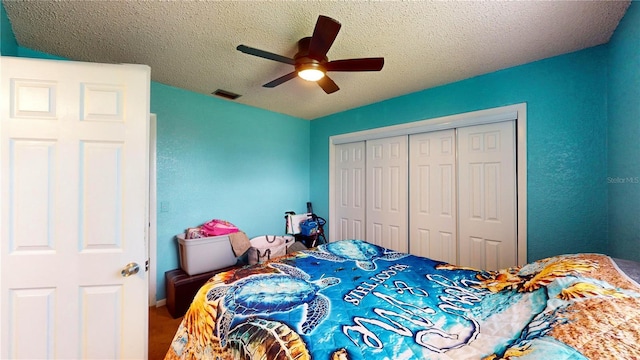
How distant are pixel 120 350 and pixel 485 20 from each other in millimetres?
3040

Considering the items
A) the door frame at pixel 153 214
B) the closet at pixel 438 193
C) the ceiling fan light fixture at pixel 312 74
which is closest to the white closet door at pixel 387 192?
the closet at pixel 438 193

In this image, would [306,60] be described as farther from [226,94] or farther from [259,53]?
[226,94]

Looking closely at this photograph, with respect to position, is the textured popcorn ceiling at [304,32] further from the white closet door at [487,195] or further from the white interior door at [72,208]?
the white closet door at [487,195]

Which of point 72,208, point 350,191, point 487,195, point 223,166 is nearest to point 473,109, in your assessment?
point 487,195

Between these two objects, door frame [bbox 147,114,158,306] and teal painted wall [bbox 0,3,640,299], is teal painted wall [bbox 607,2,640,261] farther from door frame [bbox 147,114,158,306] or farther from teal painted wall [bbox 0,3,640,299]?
door frame [bbox 147,114,158,306]

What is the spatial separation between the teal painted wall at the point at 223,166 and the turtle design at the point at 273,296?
5.89 ft

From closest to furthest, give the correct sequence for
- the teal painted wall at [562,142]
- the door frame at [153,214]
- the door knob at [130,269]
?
the door knob at [130,269], the teal painted wall at [562,142], the door frame at [153,214]

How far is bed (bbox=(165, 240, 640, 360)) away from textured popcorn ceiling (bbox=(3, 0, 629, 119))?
150 centimetres

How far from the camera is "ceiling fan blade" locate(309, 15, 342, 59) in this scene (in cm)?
131

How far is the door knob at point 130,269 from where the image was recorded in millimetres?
1348

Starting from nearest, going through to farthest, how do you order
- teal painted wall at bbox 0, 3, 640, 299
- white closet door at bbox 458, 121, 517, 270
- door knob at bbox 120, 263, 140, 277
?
door knob at bbox 120, 263, 140, 277
teal painted wall at bbox 0, 3, 640, 299
white closet door at bbox 458, 121, 517, 270

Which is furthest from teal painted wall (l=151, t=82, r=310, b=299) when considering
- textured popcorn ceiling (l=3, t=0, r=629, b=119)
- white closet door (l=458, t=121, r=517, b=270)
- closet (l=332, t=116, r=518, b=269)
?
white closet door (l=458, t=121, r=517, b=270)

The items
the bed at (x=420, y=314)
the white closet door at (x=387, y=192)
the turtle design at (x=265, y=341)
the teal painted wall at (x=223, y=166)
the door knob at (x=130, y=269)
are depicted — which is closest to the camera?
the bed at (x=420, y=314)

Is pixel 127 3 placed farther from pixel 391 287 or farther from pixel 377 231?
pixel 377 231
